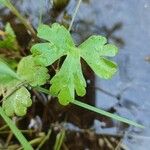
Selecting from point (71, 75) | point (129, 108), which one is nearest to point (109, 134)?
point (129, 108)

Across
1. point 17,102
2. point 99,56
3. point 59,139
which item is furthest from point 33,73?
point 59,139

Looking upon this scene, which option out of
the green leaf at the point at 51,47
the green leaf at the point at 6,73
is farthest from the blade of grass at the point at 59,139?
the green leaf at the point at 6,73

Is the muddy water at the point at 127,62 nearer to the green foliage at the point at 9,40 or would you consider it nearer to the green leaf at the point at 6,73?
the green foliage at the point at 9,40

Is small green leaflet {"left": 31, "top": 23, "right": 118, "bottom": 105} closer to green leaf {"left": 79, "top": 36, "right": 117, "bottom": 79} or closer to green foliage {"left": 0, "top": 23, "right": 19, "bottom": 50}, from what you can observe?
green leaf {"left": 79, "top": 36, "right": 117, "bottom": 79}

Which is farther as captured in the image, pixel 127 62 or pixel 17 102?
pixel 127 62

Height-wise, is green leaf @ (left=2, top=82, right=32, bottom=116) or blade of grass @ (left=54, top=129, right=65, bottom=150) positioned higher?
green leaf @ (left=2, top=82, right=32, bottom=116)

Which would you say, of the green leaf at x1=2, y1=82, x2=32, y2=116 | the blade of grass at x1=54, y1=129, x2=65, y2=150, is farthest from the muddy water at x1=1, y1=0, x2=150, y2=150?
the green leaf at x1=2, y1=82, x2=32, y2=116

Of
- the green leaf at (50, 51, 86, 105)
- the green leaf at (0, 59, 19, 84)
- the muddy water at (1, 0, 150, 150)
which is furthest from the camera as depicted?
→ the muddy water at (1, 0, 150, 150)

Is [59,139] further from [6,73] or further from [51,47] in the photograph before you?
[6,73]
